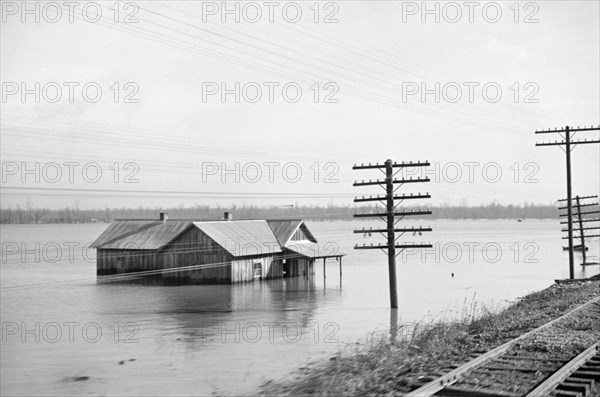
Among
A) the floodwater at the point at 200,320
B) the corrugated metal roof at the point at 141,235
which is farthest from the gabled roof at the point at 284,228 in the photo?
the corrugated metal roof at the point at 141,235

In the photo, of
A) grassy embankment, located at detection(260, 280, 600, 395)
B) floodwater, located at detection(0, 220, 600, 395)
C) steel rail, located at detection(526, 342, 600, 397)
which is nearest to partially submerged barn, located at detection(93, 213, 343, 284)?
floodwater, located at detection(0, 220, 600, 395)

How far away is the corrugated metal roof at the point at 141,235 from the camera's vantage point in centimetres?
5212

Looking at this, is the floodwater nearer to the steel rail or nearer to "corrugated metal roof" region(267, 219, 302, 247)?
"corrugated metal roof" region(267, 219, 302, 247)

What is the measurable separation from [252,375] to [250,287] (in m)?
29.7

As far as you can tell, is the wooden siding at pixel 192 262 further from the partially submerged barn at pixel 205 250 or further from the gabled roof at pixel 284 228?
the gabled roof at pixel 284 228

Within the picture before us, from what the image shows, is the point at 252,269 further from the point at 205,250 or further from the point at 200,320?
the point at 200,320

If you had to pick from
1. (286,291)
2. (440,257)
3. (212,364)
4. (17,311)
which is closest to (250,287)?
(286,291)

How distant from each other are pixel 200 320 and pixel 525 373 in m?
24.2

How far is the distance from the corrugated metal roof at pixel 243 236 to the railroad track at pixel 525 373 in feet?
120

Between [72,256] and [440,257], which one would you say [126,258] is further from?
[440,257]

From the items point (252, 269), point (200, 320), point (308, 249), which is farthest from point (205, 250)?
point (200, 320)

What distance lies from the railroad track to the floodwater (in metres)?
6.83

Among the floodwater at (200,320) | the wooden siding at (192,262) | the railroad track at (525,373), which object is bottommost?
the floodwater at (200,320)

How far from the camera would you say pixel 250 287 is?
48312 mm
